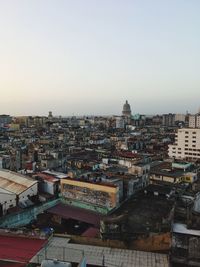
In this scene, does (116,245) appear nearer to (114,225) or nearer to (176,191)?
(114,225)

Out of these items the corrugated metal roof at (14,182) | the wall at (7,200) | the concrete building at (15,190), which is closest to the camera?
the wall at (7,200)

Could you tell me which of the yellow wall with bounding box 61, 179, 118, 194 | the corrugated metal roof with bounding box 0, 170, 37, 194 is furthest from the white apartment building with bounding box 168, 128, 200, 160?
the yellow wall with bounding box 61, 179, 118, 194

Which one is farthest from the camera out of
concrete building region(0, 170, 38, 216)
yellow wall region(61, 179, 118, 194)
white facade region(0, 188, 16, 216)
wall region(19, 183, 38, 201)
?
wall region(19, 183, 38, 201)

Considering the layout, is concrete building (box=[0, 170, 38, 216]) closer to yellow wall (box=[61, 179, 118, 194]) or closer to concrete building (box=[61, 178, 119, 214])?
concrete building (box=[61, 178, 119, 214])

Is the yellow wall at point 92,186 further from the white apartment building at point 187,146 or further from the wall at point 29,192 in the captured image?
the white apartment building at point 187,146

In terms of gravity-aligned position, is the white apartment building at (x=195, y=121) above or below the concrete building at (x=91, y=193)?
above

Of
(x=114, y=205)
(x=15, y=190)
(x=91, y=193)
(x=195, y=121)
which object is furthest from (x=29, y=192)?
(x=195, y=121)

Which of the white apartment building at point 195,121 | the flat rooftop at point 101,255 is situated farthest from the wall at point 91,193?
the white apartment building at point 195,121
